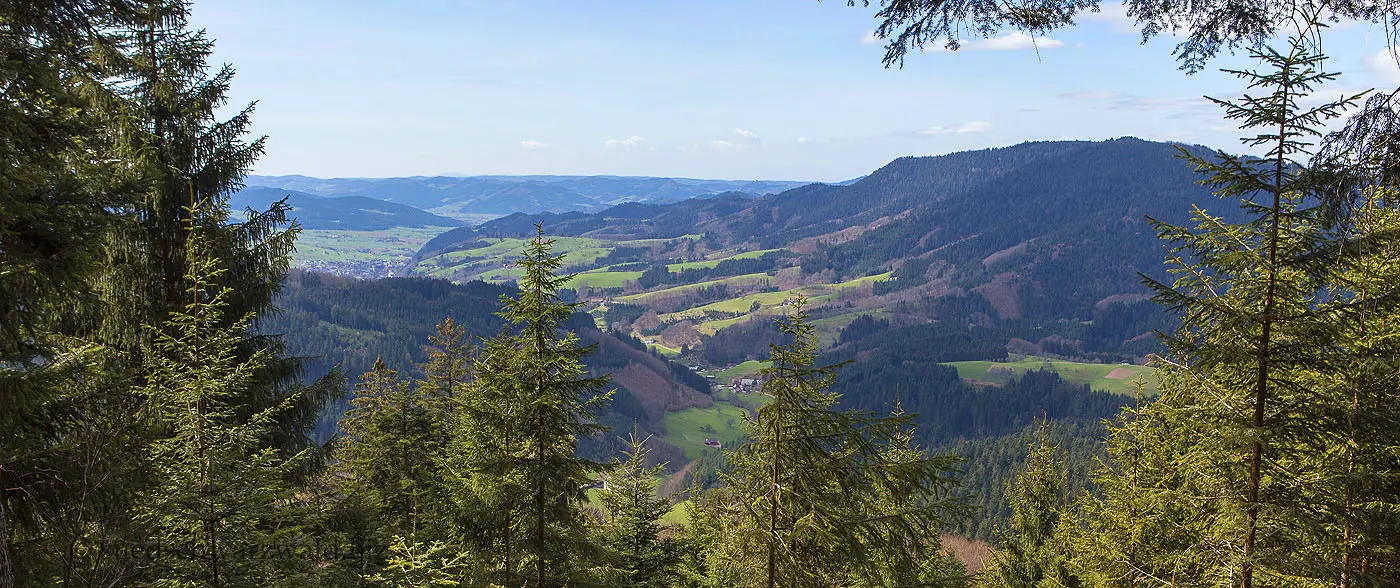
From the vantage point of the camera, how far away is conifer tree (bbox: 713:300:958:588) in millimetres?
8742

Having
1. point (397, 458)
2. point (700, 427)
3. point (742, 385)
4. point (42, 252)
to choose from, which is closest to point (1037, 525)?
point (397, 458)

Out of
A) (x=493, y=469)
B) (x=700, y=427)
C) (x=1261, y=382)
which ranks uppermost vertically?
(x=1261, y=382)

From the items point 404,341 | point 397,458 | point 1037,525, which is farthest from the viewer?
point 404,341

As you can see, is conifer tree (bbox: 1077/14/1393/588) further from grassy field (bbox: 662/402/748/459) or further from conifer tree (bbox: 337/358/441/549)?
grassy field (bbox: 662/402/748/459)

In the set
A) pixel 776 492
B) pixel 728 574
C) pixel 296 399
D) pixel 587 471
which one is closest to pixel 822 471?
pixel 776 492

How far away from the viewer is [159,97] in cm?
1122

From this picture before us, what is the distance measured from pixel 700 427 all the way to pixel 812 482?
489 ft

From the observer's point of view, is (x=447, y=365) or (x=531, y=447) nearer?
(x=531, y=447)

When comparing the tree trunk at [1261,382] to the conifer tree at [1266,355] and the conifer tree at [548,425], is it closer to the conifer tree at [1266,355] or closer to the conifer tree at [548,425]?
the conifer tree at [1266,355]

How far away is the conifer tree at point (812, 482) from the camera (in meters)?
8.74

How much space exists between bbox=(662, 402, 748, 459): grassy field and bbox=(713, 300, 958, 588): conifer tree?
130537 mm

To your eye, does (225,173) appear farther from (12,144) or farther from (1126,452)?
(1126,452)

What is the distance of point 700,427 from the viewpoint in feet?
510

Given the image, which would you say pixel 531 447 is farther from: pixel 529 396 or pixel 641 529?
pixel 641 529
